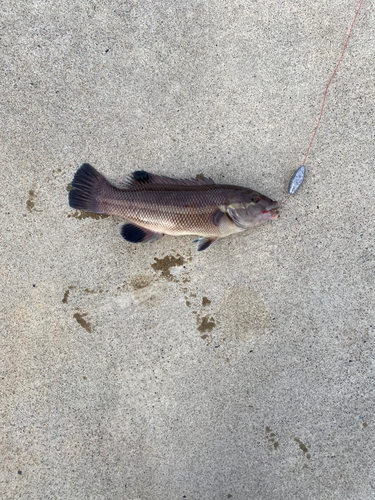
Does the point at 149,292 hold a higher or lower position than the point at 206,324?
higher

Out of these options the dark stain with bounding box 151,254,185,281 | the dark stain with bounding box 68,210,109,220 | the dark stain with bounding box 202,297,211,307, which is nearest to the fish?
the dark stain with bounding box 68,210,109,220

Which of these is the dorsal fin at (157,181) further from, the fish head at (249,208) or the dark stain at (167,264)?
the dark stain at (167,264)

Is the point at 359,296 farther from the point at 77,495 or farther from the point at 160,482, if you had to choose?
the point at 77,495

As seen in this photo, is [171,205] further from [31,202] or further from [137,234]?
[31,202]

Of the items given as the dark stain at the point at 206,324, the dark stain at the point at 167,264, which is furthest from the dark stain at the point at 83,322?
the dark stain at the point at 206,324

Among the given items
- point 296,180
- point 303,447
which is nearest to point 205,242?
point 296,180
